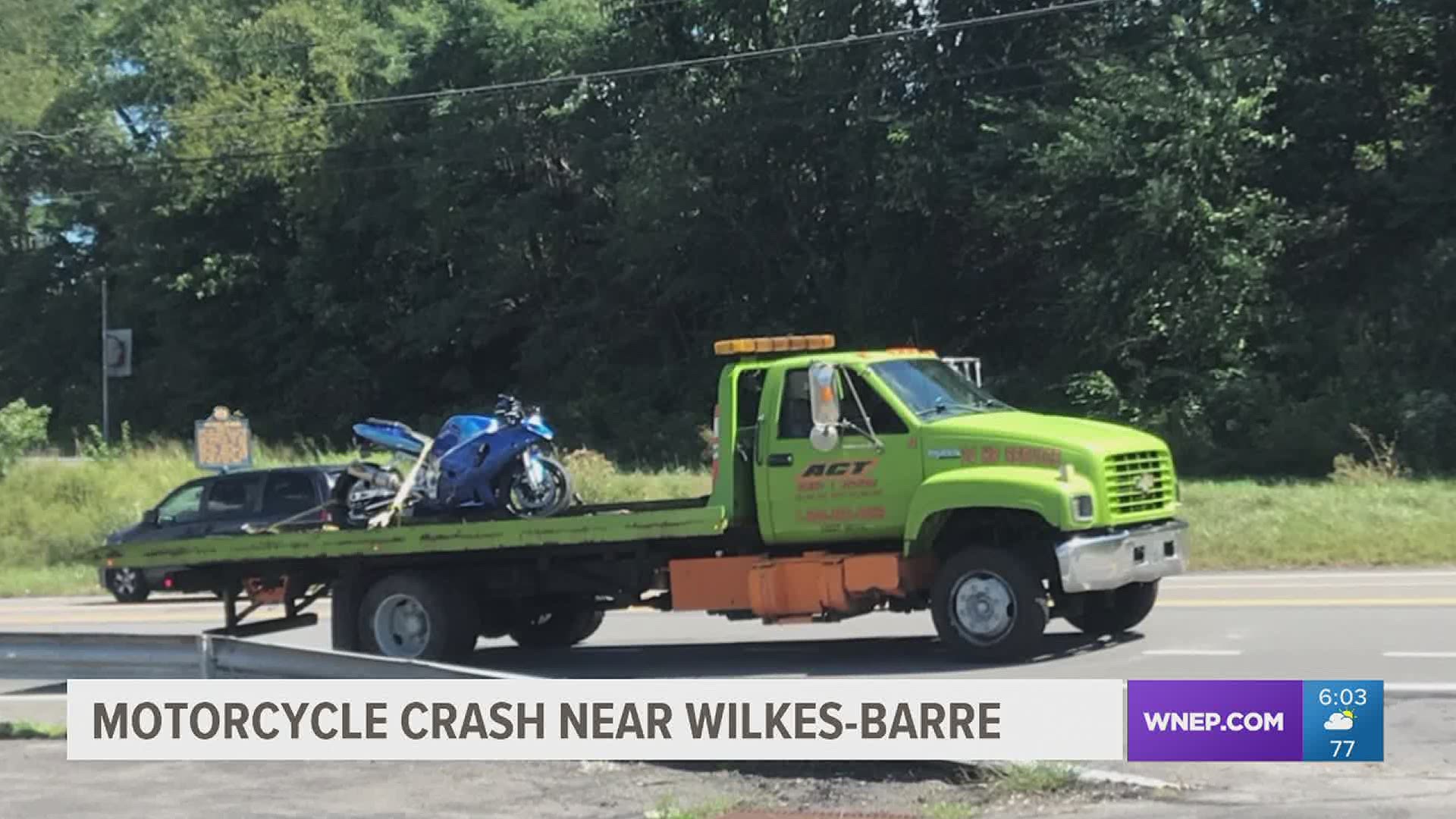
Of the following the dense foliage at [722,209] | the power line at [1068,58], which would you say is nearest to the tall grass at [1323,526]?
the dense foliage at [722,209]

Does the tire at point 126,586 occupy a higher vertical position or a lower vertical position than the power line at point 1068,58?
lower

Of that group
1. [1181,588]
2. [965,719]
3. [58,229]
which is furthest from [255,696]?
[58,229]

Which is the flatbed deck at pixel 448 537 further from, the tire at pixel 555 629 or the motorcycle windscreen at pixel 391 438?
the tire at pixel 555 629

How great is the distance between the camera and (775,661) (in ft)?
47.7

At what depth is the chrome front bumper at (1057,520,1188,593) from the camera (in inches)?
507

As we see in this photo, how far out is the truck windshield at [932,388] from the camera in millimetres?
13836

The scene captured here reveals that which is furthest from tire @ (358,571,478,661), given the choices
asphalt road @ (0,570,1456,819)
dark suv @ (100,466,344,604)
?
dark suv @ (100,466,344,604)

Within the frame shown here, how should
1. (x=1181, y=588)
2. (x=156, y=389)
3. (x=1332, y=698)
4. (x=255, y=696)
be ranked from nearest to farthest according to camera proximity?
(x=1332, y=698) < (x=255, y=696) < (x=1181, y=588) < (x=156, y=389)

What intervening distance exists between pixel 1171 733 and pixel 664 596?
6346 millimetres

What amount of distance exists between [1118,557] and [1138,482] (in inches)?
31.5

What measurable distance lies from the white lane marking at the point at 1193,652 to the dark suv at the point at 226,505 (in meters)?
13.2

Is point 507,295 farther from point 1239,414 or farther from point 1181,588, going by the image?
point 1181,588

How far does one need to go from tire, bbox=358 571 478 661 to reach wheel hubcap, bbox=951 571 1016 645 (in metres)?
4.03

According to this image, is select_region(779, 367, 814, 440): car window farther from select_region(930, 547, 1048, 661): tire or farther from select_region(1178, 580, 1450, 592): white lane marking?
select_region(1178, 580, 1450, 592): white lane marking
